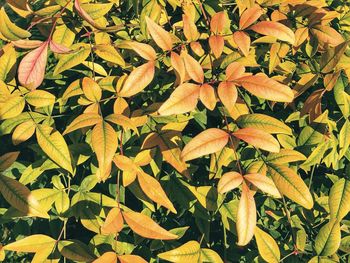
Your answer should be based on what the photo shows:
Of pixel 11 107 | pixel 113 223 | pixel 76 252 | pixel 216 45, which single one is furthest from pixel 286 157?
pixel 11 107

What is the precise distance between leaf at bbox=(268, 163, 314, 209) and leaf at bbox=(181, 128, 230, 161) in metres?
0.14

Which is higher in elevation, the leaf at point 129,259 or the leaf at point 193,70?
the leaf at point 193,70

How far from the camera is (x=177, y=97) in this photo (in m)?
0.86

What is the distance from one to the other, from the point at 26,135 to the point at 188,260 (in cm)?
45

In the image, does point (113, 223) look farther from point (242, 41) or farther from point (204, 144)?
point (242, 41)

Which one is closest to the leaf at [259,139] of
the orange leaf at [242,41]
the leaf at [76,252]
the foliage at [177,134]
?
the foliage at [177,134]

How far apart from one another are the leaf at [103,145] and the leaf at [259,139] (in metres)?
0.24

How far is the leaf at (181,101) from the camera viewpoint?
84cm

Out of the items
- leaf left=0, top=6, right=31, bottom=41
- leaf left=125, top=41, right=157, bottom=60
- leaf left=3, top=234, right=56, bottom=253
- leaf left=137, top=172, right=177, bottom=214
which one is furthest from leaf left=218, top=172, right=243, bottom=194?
leaf left=0, top=6, right=31, bottom=41

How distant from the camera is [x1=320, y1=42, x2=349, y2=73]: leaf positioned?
3.37 feet

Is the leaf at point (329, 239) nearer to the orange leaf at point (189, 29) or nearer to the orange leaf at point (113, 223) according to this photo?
the orange leaf at point (113, 223)

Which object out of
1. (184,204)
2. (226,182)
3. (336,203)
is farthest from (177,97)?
(336,203)

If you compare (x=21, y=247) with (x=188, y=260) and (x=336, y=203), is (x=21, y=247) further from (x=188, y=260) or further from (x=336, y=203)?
(x=336, y=203)

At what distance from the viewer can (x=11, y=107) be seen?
99 cm
